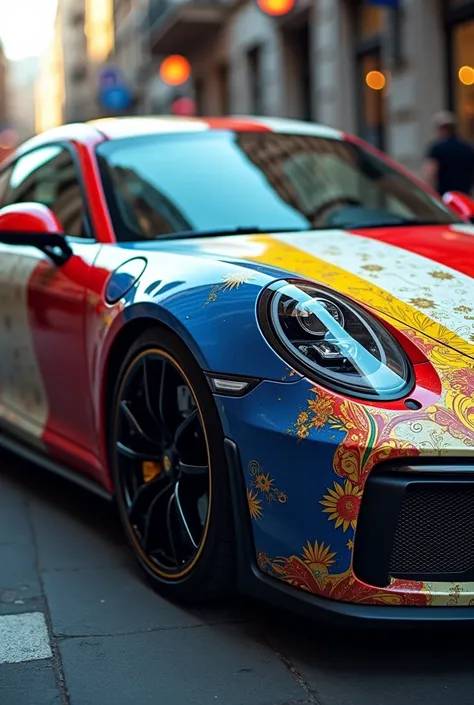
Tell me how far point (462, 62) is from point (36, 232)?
9500mm

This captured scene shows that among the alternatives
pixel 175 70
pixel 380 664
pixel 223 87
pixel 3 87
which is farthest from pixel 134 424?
pixel 3 87

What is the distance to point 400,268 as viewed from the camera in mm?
3090

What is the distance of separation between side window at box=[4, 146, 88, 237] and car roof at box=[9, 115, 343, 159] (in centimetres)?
6

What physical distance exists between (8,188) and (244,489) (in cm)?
261

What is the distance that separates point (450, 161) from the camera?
10.7 m

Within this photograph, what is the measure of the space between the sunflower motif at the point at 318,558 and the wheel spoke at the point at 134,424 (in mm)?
722

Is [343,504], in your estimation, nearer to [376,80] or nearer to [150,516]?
[150,516]

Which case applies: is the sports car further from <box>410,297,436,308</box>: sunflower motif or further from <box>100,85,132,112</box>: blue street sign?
<box>100,85,132,112</box>: blue street sign

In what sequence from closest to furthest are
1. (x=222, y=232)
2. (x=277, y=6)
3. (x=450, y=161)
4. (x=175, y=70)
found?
(x=222, y=232), (x=450, y=161), (x=277, y=6), (x=175, y=70)

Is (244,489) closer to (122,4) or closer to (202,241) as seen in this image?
(202,241)

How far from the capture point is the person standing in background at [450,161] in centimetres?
1067

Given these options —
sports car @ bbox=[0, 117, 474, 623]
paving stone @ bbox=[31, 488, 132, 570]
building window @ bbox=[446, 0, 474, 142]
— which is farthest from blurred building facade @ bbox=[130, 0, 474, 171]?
paving stone @ bbox=[31, 488, 132, 570]

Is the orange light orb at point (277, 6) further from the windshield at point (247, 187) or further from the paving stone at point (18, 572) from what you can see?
the paving stone at point (18, 572)

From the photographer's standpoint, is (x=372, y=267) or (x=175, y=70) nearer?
(x=372, y=267)
